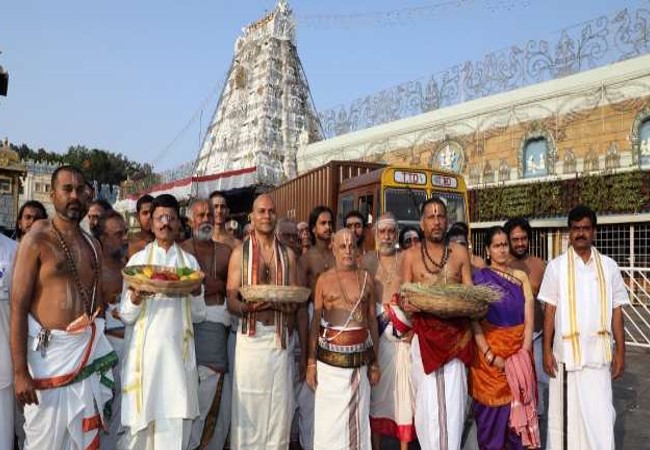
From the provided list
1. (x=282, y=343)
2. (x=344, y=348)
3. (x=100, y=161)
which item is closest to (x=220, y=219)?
(x=282, y=343)

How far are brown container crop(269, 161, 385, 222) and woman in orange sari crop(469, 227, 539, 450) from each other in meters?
6.69

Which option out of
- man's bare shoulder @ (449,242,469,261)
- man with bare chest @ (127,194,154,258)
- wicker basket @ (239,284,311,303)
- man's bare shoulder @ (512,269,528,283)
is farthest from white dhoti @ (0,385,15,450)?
man's bare shoulder @ (512,269,528,283)

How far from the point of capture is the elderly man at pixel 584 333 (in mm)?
4199

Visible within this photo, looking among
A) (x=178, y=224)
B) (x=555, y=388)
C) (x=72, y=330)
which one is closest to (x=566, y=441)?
(x=555, y=388)

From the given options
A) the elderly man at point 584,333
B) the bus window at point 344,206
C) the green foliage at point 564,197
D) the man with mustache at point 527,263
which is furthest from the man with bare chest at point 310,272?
the green foliage at point 564,197

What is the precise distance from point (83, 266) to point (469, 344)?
113 inches

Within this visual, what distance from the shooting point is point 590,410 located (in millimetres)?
4199

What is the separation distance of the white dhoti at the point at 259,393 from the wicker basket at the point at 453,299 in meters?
1.12

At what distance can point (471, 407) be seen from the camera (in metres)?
4.53

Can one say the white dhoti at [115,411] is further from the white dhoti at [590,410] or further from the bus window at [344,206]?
the bus window at [344,206]

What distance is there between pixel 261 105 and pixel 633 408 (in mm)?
33866

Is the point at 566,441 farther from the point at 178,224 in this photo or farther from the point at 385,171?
the point at 385,171

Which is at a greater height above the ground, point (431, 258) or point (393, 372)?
point (431, 258)

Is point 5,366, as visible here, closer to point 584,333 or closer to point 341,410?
point 341,410
